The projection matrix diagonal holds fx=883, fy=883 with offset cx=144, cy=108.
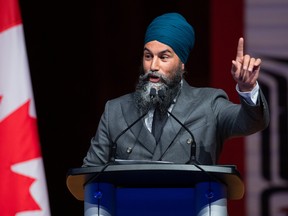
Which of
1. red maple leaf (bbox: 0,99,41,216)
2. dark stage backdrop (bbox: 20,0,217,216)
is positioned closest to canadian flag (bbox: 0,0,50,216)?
red maple leaf (bbox: 0,99,41,216)

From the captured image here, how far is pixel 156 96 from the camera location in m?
2.78

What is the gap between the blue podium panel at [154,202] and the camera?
8.31 ft

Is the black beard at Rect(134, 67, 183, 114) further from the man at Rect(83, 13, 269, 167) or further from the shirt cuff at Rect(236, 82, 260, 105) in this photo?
the shirt cuff at Rect(236, 82, 260, 105)

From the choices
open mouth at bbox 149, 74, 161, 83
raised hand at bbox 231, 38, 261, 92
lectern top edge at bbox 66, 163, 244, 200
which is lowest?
lectern top edge at bbox 66, 163, 244, 200

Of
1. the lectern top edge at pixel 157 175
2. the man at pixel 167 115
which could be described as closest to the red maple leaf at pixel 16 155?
the man at pixel 167 115

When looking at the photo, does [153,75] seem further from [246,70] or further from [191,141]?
[246,70]

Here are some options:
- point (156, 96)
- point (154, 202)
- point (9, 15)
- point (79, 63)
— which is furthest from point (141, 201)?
point (79, 63)

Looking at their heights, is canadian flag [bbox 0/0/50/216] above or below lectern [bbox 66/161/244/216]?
above

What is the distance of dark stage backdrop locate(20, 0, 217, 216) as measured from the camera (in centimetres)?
473

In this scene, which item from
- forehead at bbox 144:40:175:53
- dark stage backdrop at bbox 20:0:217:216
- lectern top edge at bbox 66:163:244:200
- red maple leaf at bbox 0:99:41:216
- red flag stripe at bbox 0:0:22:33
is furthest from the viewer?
dark stage backdrop at bbox 20:0:217:216

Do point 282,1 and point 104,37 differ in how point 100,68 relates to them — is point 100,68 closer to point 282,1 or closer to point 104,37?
point 104,37

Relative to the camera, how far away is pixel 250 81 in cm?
254

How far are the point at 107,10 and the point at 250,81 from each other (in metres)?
2.32

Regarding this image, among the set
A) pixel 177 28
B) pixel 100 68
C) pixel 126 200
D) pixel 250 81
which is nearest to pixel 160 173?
pixel 126 200
